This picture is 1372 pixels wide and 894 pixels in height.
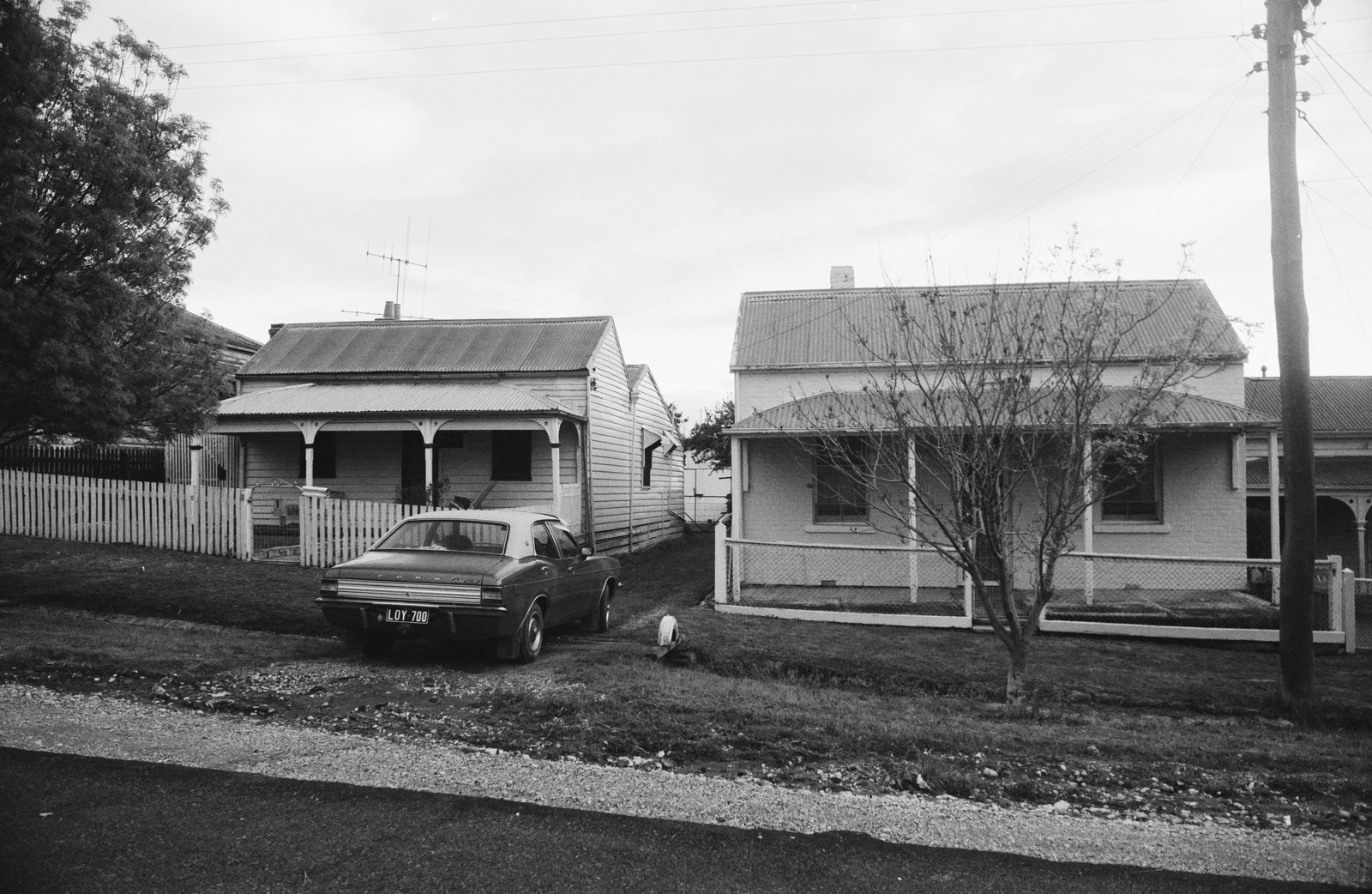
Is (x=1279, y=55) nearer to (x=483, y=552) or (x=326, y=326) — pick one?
(x=483, y=552)

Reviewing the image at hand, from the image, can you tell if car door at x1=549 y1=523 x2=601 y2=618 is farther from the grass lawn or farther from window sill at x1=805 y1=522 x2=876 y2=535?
window sill at x1=805 y1=522 x2=876 y2=535

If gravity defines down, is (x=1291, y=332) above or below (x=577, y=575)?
above

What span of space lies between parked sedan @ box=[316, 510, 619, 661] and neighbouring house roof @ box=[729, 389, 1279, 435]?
4357 mm

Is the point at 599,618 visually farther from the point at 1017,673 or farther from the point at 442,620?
the point at 1017,673

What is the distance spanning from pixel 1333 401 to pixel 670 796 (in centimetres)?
2912

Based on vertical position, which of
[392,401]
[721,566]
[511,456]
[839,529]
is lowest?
[721,566]

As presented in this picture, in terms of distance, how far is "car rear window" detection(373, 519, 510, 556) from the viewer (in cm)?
893

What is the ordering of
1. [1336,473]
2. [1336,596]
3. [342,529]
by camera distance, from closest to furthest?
[1336,596] < [342,529] < [1336,473]

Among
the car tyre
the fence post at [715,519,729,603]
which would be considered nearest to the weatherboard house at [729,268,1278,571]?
the fence post at [715,519,729,603]

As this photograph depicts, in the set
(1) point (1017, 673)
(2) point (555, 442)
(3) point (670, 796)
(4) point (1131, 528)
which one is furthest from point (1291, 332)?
(2) point (555, 442)

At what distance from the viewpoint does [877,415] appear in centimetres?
1298

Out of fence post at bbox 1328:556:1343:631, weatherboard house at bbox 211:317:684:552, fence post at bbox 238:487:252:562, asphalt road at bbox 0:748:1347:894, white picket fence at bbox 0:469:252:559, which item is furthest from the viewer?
weatherboard house at bbox 211:317:684:552

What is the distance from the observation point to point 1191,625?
11352 millimetres

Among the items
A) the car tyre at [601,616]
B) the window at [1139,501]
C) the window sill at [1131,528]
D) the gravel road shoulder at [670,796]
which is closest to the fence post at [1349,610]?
the window sill at [1131,528]
